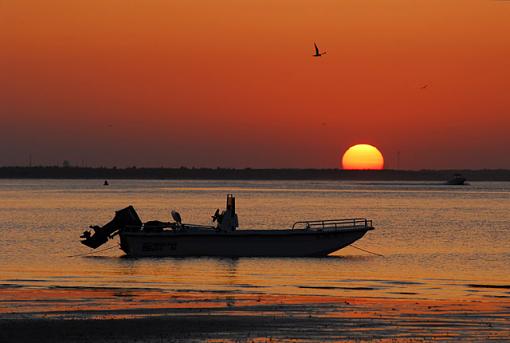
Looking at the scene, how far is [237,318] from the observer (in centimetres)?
2775

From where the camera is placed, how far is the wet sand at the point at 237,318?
2417 cm

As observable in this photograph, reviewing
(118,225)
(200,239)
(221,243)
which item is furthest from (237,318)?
A: (118,225)

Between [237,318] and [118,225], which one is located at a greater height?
[118,225]

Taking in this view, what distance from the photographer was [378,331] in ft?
82.3

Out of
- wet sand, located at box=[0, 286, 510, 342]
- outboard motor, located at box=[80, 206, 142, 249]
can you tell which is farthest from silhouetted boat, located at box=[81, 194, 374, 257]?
wet sand, located at box=[0, 286, 510, 342]

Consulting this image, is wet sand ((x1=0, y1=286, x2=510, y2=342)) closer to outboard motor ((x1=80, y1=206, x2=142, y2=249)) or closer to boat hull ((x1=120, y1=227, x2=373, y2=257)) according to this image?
Result: outboard motor ((x1=80, y1=206, x2=142, y2=249))

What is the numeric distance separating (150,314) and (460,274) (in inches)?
873

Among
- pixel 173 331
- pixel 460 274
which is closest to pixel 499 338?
pixel 173 331

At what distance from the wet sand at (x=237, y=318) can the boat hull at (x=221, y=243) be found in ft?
53.8

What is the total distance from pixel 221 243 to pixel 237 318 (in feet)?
81.0

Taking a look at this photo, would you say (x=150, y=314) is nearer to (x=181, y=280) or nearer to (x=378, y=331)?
(x=378, y=331)

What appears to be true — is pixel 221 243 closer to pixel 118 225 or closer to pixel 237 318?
pixel 118 225

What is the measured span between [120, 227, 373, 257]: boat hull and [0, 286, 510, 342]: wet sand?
16.4m

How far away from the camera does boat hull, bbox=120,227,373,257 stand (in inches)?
2061
